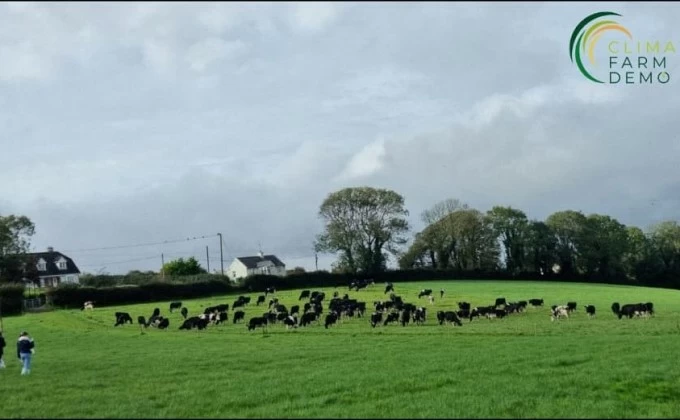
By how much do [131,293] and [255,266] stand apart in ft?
212

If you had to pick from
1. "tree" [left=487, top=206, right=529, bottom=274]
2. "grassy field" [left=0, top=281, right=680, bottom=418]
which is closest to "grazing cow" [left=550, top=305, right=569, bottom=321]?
"grassy field" [left=0, top=281, right=680, bottom=418]

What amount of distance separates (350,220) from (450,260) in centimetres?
1803

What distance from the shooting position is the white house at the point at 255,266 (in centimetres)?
14475

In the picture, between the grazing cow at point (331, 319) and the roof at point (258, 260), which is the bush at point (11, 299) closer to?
the grazing cow at point (331, 319)

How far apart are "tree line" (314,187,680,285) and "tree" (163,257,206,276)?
67.6 feet

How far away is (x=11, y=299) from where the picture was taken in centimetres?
7138

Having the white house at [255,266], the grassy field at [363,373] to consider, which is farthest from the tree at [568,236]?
the grassy field at [363,373]

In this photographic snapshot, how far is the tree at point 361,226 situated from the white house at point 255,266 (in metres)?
36.4

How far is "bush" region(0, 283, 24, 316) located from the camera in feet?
232

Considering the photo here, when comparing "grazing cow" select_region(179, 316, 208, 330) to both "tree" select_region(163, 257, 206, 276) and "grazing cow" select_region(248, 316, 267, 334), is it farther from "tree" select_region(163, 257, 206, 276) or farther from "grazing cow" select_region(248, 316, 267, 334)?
"tree" select_region(163, 257, 206, 276)

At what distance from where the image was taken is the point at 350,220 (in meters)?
110

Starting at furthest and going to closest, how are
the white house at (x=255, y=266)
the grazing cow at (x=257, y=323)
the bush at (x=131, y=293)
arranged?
the white house at (x=255, y=266)
the bush at (x=131, y=293)
the grazing cow at (x=257, y=323)

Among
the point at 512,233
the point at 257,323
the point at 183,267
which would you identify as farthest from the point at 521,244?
the point at 257,323

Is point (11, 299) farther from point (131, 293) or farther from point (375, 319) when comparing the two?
point (375, 319)
